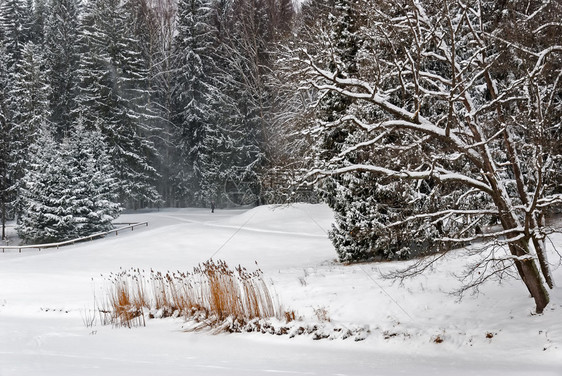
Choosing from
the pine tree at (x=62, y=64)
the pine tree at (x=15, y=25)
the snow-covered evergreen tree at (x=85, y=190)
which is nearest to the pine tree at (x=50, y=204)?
the snow-covered evergreen tree at (x=85, y=190)

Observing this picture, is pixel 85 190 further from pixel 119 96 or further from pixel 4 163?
pixel 119 96

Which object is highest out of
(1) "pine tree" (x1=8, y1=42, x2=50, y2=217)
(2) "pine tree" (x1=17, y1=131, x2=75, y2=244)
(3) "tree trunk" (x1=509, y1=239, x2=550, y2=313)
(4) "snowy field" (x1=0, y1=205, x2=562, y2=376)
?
(1) "pine tree" (x1=8, y1=42, x2=50, y2=217)

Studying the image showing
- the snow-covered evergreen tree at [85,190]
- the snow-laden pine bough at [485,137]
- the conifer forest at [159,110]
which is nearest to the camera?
the snow-laden pine bough at [485,137]

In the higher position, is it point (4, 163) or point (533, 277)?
point (4, 163)

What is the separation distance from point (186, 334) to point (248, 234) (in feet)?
49.0

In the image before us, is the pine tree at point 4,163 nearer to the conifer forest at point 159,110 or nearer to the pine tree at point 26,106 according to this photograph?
the conifer forest at point 159,110

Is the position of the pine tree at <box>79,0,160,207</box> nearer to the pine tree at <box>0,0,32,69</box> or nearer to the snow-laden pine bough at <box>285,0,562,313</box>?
the pine tree at <box>0,0,32,69</box>

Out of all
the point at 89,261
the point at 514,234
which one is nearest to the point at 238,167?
the point at 89,261

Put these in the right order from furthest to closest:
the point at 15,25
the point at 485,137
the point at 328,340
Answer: the point at 15,25
the point at 485,137
the point at 328,340

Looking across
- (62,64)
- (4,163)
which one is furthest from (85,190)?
(62,64)

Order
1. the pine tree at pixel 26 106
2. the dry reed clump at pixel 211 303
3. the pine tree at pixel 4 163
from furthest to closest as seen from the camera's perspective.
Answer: the pine tree at pixel 26 106 → the pine tree at pixel 4 163 → the dry reed clump at pixel 211 303

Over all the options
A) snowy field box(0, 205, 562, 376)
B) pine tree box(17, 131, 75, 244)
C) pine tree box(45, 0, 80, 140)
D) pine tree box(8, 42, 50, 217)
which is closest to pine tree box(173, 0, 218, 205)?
pine tree box(45, 0, 80, 140)

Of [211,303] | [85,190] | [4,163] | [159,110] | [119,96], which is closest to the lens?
[211,303]

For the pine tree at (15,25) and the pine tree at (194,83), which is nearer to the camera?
the pine tree at (194,83)
